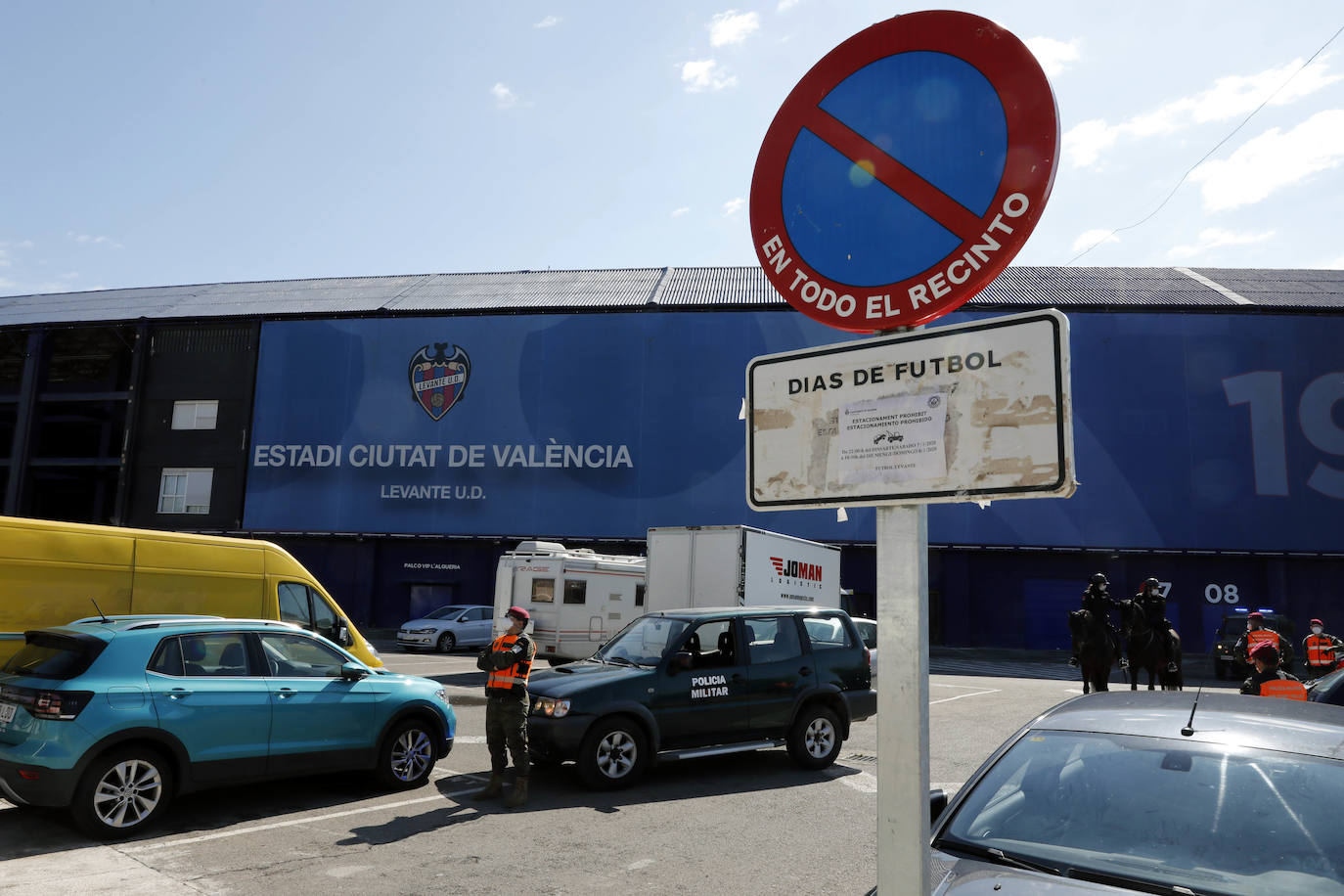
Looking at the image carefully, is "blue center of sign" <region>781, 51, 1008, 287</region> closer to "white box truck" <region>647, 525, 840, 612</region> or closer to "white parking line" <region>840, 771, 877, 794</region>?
"white parking line" <region>840, 771, 877, 794</region>

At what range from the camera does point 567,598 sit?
70.4 feet

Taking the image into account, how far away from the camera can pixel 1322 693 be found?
24.0ft

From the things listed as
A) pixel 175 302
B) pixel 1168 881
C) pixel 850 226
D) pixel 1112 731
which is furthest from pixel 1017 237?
pixel 175 302

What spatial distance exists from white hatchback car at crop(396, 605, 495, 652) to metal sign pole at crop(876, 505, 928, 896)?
2506 centimetres

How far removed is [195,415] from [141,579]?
29.9m

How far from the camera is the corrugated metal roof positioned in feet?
115

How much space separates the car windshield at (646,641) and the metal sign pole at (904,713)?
7.75m

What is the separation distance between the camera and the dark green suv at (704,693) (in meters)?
8.91

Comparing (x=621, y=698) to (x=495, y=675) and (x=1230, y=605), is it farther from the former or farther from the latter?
(x=1230, y=605)

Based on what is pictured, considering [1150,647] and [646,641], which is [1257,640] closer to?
[1150,647]

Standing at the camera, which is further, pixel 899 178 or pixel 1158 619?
pixel 1158 619

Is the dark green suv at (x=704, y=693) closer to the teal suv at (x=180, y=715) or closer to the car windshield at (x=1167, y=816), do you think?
the teal suv at (x=180, y=715)

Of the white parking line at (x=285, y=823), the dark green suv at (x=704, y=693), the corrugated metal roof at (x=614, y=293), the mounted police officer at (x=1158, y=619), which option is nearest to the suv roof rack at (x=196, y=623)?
the white parking line at (x=285, y=823)

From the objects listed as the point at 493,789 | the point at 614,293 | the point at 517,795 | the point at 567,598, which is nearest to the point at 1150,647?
the point at 517,795
